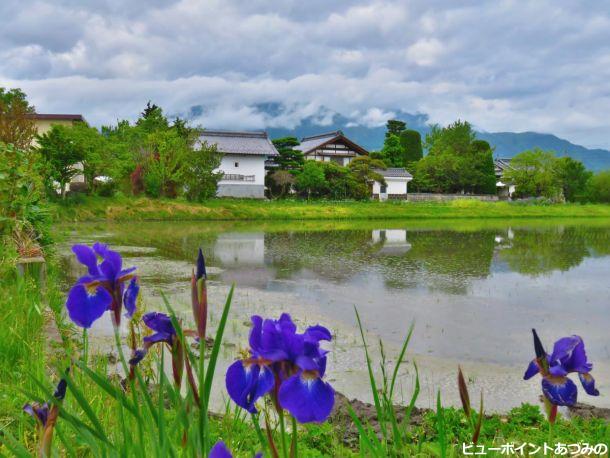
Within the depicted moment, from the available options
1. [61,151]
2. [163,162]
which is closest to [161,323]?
[61,151]

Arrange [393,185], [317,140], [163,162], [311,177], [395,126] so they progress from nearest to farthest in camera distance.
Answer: [163,162]
[311,177]
[393,185]
[317,140]
[395,126]

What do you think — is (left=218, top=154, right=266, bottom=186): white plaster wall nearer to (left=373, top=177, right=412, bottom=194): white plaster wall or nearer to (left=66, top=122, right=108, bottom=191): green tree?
(left=373, top=177, right=412, bottom=194): white plaster wall

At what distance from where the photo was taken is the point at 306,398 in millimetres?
664

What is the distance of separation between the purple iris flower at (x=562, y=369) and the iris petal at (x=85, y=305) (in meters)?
0.66

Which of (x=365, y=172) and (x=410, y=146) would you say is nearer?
(x=365, y=172)

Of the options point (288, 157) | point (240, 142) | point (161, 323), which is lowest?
point (161, 323)


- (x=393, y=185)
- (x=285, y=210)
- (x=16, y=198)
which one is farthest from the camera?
(x=393, y=185)

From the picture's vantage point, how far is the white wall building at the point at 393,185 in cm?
3419

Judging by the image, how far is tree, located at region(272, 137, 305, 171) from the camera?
101ft

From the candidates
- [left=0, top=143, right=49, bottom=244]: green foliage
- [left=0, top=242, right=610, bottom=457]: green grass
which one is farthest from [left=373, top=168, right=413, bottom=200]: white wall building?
[left=0, top=242, right=610, bottom=457]: green grass

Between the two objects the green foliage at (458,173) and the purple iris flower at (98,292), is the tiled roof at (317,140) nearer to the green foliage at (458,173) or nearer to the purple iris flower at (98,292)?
the green foliage at (458,173)

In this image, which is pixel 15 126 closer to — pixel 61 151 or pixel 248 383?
pixel 61 151

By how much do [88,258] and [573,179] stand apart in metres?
40.5

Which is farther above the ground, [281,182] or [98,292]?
[281,182]
